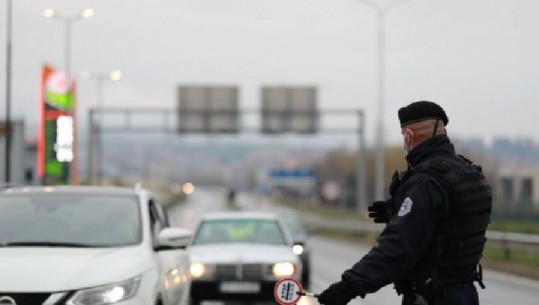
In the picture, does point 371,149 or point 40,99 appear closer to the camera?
point 40,99

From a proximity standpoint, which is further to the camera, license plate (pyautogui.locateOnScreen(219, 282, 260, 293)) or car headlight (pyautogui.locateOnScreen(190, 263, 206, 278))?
car headlight (pyautogui.locateOnScreen(190, 263, 206, 278))

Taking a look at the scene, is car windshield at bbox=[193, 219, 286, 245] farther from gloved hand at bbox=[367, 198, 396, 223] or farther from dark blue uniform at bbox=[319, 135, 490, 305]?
dark blue uniform at bbox=[319, 135, 490, 305]

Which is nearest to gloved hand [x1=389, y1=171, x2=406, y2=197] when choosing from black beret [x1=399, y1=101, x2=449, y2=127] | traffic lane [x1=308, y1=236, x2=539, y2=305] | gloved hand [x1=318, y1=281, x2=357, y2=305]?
black beret [x1=399, y1=101, x2=449, y2=127]

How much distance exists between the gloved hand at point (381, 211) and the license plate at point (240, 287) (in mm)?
9210

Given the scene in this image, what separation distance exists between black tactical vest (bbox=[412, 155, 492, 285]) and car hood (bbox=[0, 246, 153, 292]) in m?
3.00

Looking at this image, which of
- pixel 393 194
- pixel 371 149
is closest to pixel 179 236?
pixel 393 194

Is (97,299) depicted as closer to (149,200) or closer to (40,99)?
(149,200)

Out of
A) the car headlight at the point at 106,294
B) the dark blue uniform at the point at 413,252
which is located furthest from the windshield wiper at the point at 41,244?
the dark blue uniform at the point at 413,252

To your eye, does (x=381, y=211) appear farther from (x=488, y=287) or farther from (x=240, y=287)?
(x=488, y=287)

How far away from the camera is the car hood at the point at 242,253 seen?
1470 centimetres

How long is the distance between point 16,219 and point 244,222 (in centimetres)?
800

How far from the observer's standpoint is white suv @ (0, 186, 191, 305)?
711cm

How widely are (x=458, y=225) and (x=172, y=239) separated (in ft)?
13.7

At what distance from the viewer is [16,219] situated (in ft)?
28.3
